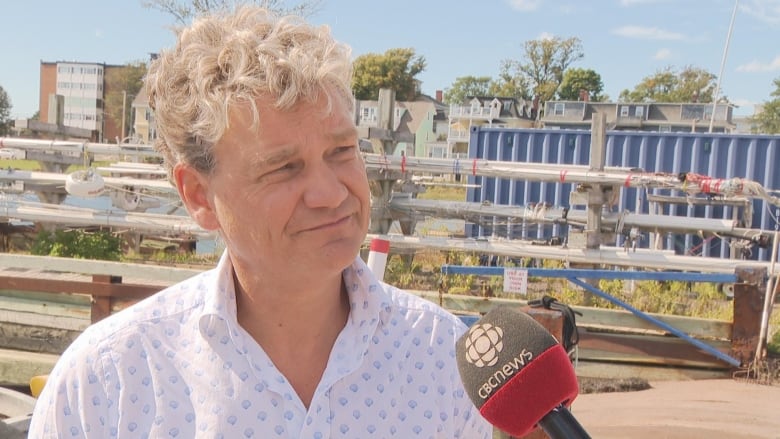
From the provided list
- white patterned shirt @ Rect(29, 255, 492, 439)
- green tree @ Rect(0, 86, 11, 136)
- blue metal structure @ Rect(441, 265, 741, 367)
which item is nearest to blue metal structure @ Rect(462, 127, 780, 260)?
blue metal structure @ Rect(441, 265, 741, 367)

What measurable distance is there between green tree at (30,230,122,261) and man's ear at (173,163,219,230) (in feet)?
26.2

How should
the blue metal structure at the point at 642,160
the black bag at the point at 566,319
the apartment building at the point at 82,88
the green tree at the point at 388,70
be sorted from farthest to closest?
1. the apartment building at the point at 82,88
2. the green tree at the point at 388,70
3. the blue metal structure at the point at 642,160
4. the black bag at the point at 566,319

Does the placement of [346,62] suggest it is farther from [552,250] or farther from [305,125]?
[552,250]

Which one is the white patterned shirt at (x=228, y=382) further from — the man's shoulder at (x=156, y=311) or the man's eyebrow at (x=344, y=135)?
the man's eyebrow at (x=344, y=135)

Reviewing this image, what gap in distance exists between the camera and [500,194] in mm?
13727

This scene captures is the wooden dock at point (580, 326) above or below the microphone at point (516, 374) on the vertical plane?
below

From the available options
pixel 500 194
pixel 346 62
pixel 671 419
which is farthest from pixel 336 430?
pixel 500 194

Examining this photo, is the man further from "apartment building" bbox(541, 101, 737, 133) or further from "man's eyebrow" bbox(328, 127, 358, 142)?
"apartment building" bbox(541, 101, 737, 133)

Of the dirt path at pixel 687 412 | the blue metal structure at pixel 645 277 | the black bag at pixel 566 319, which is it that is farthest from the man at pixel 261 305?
the blue metal structure at pixel 645 277

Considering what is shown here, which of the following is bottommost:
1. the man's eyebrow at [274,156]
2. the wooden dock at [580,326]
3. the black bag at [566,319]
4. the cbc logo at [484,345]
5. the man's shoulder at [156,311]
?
the wooden dock at [580,326]

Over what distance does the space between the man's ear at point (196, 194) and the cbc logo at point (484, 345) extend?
27.3 inches

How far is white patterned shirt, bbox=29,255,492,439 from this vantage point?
1.62m

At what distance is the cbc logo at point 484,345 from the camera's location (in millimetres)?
1354

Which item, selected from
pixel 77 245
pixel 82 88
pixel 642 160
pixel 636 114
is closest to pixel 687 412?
pixel 77 245
